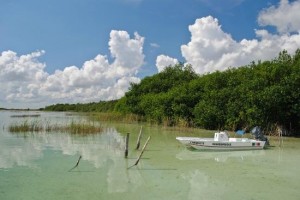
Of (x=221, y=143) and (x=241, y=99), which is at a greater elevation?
(x=241, y=99)

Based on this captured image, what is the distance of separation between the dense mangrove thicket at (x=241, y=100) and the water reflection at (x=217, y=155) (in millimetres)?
7922

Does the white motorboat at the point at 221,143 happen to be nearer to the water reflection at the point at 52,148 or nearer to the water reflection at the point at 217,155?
the water reflection at the point at 217,155

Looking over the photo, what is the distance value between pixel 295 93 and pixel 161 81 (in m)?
28.0

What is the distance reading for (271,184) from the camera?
1080cm

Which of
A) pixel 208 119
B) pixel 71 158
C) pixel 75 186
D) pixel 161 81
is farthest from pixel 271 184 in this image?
pixel 161 81

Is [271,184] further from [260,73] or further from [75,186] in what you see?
[260,73]

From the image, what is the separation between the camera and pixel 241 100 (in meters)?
27.2

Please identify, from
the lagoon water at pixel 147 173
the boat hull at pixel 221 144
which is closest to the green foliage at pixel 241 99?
the lagoon water at pixel 147 173

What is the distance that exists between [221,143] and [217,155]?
128 cm

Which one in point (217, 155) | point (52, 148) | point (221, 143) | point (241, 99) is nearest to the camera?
point (217, 155)

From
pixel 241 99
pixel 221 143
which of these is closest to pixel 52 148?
pixel 221 143

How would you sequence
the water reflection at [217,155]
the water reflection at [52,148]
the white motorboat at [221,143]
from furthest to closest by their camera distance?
the white motorboat at [221,143] < the water reflection at [217,155] < the water reflection at [52,148]

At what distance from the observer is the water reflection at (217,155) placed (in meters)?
15.7

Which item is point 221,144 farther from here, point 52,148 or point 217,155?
point 52,148
